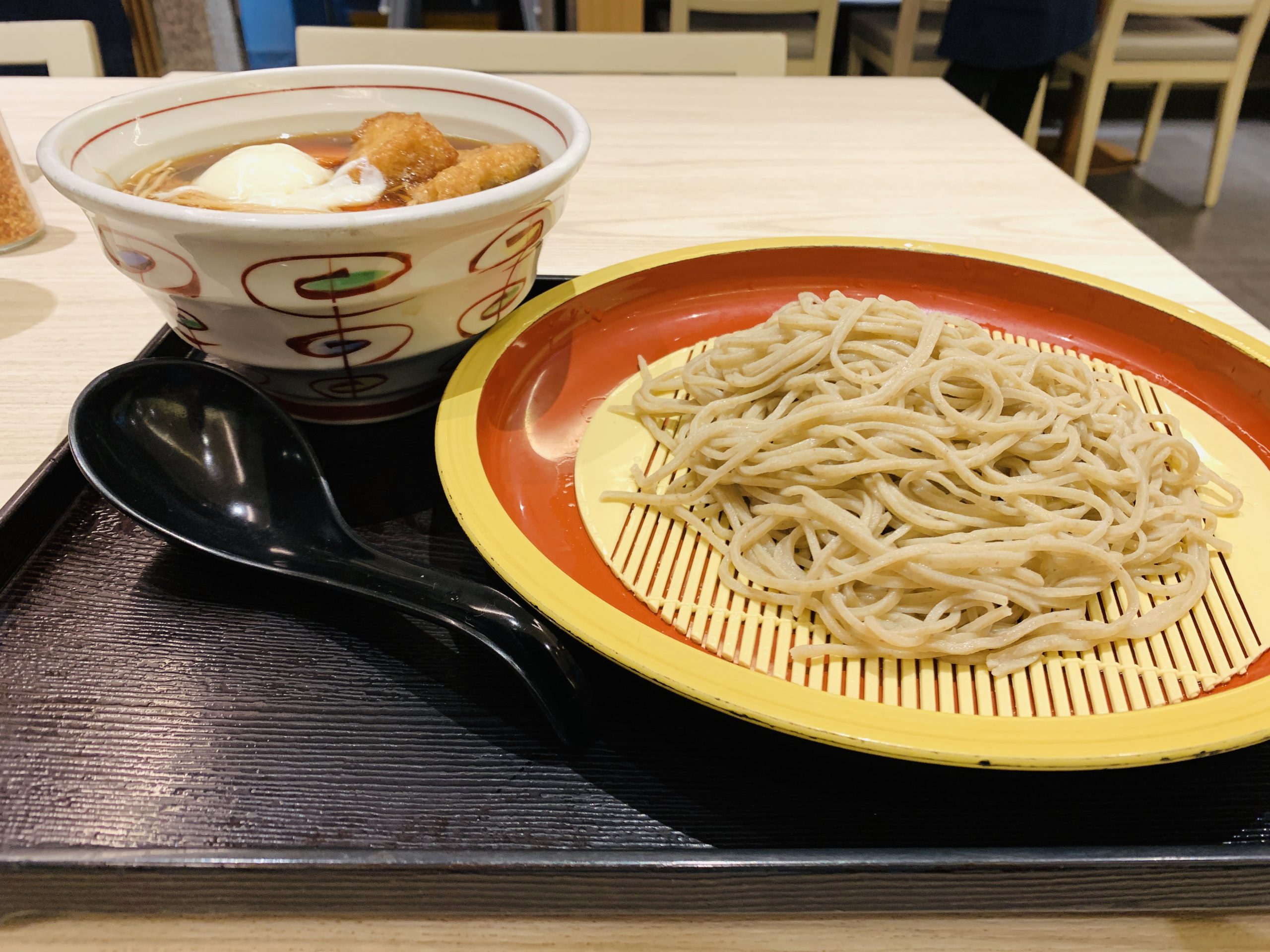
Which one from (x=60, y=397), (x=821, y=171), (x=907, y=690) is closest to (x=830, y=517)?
(x=907, y=690)

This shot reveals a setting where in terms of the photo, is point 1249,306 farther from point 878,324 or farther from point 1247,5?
point 878,324

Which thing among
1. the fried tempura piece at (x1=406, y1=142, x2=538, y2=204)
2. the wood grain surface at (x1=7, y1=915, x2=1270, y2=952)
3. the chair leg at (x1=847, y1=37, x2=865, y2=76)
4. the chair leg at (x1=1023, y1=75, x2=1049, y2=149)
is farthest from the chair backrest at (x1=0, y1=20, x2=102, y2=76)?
the chair leg at (x1=847, y1=37, x2=865, y2=76)

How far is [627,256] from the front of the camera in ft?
3.66

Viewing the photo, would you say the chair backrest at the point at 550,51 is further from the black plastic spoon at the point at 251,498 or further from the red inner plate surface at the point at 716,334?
the black plastic spoon at the point at 251,498

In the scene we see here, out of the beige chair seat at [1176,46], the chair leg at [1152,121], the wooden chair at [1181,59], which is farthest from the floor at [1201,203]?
the beige chair seat at [1176,46]

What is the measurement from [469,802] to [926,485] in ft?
1.51

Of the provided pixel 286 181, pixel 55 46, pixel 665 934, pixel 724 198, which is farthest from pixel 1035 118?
pixel 665 934

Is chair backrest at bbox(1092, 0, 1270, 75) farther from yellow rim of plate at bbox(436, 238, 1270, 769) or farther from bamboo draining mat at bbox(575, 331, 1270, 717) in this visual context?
yellow rim of plate at bbox(436, 238, 1270, 769)

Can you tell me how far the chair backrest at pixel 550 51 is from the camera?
176cm

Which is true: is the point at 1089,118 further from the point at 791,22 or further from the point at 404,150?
the point at 404,150

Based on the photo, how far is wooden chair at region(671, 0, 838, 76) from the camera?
3.34 metres

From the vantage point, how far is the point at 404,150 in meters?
0.78

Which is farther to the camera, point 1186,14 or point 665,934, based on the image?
point 1186,14

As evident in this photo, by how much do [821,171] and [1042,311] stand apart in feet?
2.07
